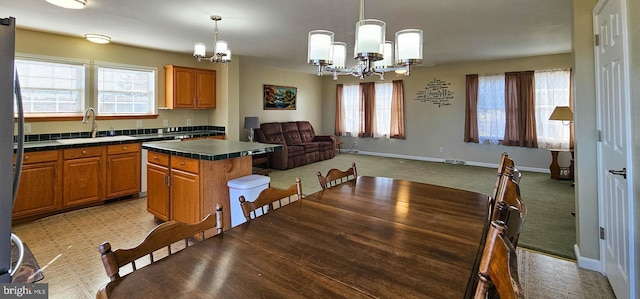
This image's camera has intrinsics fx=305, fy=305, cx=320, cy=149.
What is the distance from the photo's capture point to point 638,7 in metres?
1.62

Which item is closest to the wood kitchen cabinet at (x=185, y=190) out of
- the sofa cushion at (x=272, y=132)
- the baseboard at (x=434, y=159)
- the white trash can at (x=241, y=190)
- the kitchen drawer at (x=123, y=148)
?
the white trash can at (x=241, y=190)

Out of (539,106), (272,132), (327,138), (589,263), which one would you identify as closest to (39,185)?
(272,132)

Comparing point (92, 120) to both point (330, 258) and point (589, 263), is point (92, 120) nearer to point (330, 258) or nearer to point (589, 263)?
point (330, 258)

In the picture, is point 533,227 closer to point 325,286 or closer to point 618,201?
point 618,201

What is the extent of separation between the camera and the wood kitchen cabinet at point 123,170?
13.6 feet

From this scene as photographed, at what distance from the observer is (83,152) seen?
3912 mm

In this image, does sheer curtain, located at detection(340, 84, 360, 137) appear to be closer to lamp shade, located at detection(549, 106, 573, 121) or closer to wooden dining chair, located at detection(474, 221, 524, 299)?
lamp shade, located at detection(549, 106, 573, 121)

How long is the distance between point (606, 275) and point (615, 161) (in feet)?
3.14

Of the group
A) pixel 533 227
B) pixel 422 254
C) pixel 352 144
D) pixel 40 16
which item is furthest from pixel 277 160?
pixel 422 254

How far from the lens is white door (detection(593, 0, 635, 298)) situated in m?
1.80

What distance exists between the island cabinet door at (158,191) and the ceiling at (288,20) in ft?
5.78

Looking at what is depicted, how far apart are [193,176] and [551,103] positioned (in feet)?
22.6

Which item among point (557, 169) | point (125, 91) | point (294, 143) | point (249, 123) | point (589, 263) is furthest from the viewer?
point (294, 143)

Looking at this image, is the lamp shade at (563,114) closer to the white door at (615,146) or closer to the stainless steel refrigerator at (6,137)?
the white door at (615,146)
